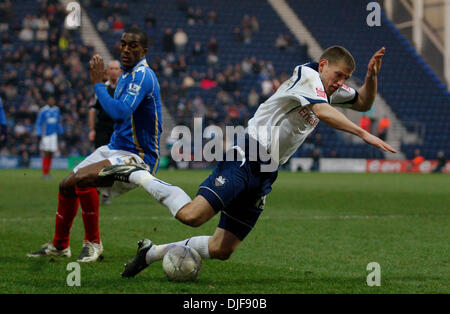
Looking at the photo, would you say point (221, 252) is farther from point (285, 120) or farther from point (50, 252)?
point (50, 252)

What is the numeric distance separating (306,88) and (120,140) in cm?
205

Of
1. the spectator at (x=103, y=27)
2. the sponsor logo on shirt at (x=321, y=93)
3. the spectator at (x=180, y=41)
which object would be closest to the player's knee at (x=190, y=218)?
the sponsor logo on shirt at (x=321, y=93)

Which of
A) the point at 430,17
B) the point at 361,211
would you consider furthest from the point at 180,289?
the point at 430,17

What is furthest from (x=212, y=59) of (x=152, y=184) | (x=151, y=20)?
(x=152, y=184)

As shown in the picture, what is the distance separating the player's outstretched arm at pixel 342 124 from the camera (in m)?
4.69

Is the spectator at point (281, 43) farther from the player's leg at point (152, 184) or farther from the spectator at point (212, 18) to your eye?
the player's leg at point (152, 184)

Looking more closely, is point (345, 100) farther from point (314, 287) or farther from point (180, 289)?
point (180, 289)

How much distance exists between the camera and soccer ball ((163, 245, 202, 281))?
17.8 feet

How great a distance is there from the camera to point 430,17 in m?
32.7

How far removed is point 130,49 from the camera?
20.7 feet

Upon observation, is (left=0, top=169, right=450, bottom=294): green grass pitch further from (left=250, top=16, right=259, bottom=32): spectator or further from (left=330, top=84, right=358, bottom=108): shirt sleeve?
(left=250, top=16, right=259, bottom=32): spectator

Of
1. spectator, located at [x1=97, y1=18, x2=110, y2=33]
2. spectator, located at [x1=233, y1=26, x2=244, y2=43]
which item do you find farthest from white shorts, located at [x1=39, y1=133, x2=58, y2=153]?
spectator, located at [x1=233, y1=26, x2=244, y2=43]

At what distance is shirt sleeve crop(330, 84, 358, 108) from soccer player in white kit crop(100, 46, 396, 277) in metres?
0.49

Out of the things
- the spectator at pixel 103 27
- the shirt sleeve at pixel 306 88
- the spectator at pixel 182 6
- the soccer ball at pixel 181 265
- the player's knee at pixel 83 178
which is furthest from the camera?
the spectator at pixel 182 6
